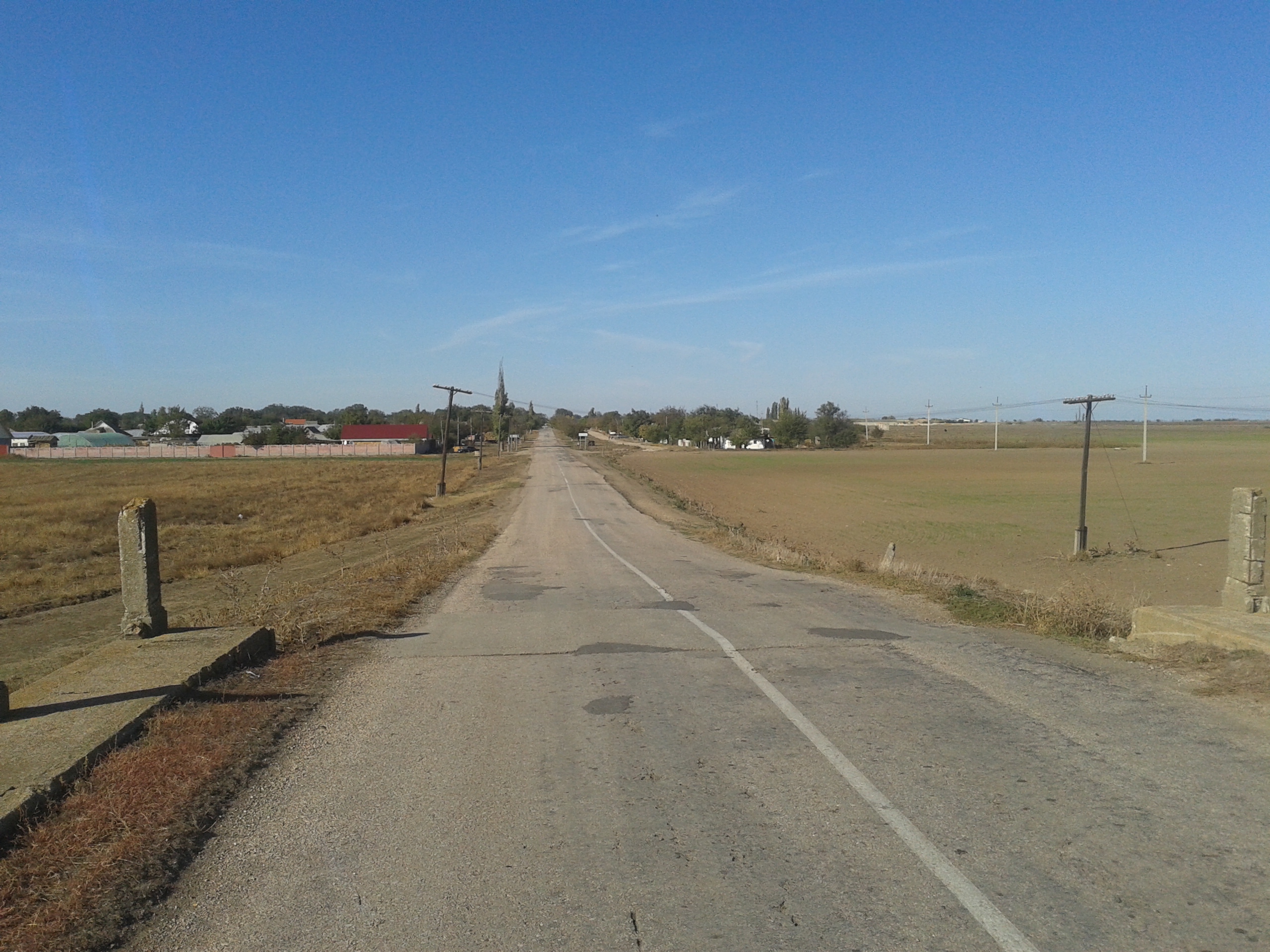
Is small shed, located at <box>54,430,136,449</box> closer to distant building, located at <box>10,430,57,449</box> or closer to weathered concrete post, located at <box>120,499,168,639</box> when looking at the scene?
distant building, located at <box>10,430,57,449</box>

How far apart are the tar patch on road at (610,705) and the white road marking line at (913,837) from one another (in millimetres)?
1167

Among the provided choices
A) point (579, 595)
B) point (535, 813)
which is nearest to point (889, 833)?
point (535, 813)

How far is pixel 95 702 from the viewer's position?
22.1ft

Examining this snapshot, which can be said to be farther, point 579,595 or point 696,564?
point 696,564

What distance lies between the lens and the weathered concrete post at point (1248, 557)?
10.5 meters

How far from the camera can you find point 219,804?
5.21m

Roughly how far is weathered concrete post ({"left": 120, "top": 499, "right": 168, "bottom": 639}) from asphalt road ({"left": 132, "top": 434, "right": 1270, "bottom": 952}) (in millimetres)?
2529

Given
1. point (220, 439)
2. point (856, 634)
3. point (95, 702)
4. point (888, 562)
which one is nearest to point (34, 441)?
point (220, 439)

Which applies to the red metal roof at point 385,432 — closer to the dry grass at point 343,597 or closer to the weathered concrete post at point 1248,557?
the dry grass at point 343,597

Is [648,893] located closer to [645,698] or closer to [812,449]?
[645,698]

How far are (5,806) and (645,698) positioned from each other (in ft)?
14.4

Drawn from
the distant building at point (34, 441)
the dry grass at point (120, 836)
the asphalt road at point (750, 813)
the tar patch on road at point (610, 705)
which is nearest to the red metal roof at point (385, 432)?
the distant building at point (34, 441)

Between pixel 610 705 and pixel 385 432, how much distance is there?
15458cm

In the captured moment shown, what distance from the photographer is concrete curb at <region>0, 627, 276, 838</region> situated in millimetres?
5176
